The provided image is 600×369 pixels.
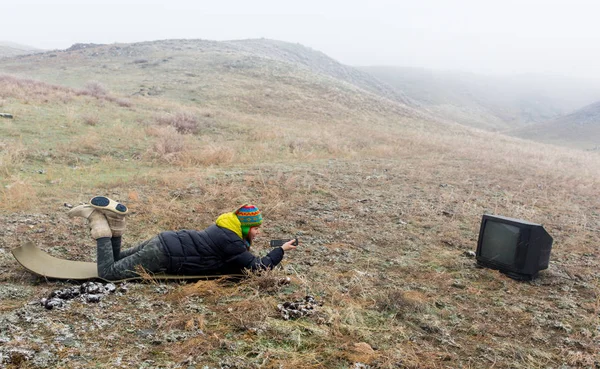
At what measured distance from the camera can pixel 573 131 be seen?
130ft

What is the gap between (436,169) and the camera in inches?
497

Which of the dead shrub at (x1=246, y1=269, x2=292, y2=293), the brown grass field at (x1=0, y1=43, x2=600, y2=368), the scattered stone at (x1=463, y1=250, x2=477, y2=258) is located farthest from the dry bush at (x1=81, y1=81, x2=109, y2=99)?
the scattered stone at (x1=463, y1=250, x2=477, y2=258)

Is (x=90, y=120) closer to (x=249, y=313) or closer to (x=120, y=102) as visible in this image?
(x=120, y=102)

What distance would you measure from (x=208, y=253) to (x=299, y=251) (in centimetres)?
165

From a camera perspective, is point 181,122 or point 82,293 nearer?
point 82,293

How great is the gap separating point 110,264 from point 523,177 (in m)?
12.5

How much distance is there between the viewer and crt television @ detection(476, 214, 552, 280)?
5113mm

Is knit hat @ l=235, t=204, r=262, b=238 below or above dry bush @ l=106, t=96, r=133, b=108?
below

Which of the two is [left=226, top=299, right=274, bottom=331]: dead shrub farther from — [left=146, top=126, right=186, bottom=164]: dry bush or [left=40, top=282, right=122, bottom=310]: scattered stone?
[left=146, top=126, right=186, bottom=164]: dry bush

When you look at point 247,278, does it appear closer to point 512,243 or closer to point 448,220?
point 512,243

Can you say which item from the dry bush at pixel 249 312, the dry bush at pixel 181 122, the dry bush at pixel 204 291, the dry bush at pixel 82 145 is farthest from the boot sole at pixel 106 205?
the dry bush at pixel 181 122

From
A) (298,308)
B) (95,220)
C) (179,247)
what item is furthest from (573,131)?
(95,220)

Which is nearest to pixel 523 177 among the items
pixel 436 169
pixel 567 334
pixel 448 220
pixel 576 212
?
pixel 436 169

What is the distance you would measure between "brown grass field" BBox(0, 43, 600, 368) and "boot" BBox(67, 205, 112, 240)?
67 centimetres
